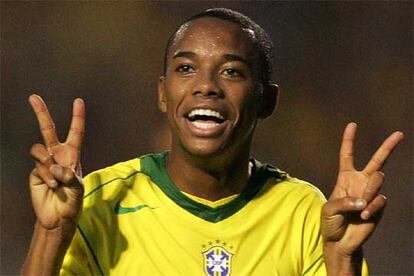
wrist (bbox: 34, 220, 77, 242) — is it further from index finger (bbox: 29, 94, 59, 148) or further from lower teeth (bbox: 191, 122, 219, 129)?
lower teeth (bbox: 191, 122, 219, 129)

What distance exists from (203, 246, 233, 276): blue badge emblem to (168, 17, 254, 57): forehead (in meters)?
Result: 0.60

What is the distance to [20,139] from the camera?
5.36 m

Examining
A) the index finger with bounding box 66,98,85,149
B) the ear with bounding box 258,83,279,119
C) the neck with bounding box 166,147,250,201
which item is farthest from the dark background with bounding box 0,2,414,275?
the index finger with bounding box 66,98,85,149

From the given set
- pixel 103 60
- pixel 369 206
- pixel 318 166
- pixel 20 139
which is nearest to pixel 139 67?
pixel 103 60

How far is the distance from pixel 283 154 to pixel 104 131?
3.13ft

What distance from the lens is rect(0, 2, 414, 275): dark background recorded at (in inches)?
212

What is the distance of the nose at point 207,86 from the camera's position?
300 centimetres

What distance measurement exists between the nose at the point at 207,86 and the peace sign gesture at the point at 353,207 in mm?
428

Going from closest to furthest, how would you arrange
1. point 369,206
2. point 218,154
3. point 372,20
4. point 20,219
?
1. point 369,206
2. point 218,154
3. point 20,219
4. point 372,20

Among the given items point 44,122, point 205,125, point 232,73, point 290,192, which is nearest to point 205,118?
point 205,125

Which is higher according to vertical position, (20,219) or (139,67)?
(139,67)

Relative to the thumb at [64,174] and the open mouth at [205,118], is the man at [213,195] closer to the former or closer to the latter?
the open mouth at [205,118]

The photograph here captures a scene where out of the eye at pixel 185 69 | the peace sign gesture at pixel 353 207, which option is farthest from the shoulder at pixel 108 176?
the peace sign gesture at pixel 353 207

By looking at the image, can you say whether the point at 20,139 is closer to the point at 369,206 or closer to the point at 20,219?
the point at 20,219
